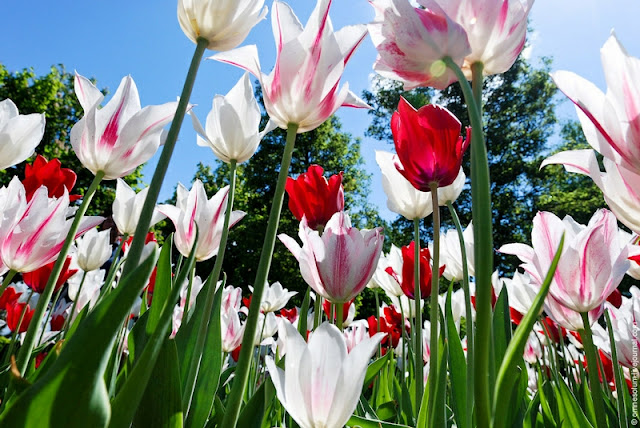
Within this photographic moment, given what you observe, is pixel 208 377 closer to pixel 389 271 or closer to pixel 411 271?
pixel 411 271

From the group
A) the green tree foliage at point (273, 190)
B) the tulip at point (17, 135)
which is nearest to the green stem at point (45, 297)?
the tulip at point (17, 135)

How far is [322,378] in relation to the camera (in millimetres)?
589

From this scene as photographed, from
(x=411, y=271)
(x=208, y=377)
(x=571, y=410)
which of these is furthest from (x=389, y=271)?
(x=208, y=377)

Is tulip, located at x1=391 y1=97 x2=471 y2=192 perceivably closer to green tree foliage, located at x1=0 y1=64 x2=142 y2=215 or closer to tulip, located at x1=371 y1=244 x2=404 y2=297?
tulip, located at x1=371 y1=244 x2=404 y2=297

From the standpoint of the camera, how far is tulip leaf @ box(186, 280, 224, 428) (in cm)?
66

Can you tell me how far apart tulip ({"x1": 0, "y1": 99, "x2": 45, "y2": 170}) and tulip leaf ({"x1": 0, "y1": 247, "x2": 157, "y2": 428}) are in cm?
86

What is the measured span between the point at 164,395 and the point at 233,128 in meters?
0.62

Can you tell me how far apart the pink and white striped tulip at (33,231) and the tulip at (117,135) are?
14 cm

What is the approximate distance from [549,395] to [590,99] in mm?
1391

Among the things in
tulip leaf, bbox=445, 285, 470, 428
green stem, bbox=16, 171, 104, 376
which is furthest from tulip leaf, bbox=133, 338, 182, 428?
tulip leaf, bbox=445, 285, 470, 428

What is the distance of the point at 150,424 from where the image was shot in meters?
0.53

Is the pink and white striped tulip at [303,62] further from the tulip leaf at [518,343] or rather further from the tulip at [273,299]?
the tulip at [273,299]

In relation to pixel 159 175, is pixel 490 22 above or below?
above

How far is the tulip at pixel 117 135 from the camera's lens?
2.46 feet
